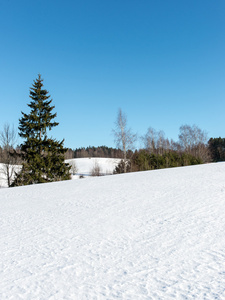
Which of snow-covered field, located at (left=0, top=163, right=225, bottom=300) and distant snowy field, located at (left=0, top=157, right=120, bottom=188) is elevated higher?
distant snowy field, located at (left=0, top=157, right=120, bottom=188)

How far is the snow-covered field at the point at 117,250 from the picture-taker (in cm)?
255

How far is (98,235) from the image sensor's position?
4.29m

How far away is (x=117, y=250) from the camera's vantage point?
3.58 metres

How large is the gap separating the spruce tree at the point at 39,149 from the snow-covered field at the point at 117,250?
40.5ft

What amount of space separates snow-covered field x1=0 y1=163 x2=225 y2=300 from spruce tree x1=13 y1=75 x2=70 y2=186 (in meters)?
12.4

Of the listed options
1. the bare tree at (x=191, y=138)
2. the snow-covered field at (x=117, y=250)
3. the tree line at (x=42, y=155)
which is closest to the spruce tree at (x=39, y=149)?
the tree line at (x=42, y=155)

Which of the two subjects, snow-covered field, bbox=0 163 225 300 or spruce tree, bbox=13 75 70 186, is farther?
spruce tree, bbox=13 75 70 186

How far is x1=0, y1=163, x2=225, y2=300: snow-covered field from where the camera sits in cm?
255

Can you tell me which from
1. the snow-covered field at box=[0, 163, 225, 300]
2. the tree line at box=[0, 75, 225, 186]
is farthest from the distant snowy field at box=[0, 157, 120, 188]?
the snow-covered field at box=[0, 163, 225, 300]

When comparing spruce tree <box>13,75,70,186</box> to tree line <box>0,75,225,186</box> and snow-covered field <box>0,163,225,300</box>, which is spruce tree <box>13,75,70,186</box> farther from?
Answer: snow-covered field <box>0,163,225,300</box>

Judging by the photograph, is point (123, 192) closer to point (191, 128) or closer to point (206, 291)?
point (206, 291)

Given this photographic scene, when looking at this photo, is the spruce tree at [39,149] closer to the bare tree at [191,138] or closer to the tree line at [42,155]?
the tree line at [42,155]

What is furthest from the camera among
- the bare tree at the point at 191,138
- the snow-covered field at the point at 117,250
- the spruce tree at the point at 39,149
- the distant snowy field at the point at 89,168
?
the bare tree at the point at 191,138

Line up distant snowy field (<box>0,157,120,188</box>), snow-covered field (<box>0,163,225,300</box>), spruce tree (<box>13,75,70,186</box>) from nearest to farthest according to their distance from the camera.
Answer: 1. snow-covered field (<box>0,163,225,300</box>)
2. spruce tree (<box>13,75,70,186</box>)
3. distant snowy field (<box>0,157,120,188</box>)
